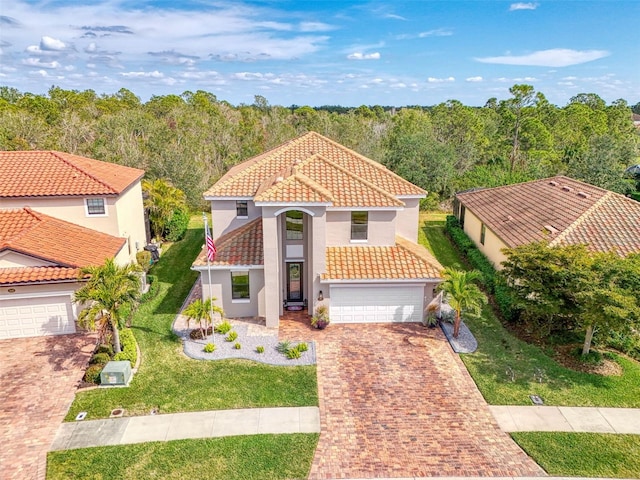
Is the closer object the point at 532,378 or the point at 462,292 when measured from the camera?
the point at 532,378

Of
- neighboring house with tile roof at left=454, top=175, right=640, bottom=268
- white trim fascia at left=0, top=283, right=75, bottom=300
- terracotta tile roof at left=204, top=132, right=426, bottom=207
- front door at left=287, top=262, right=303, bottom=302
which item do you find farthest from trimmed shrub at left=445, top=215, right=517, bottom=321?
white trim fascia at left=0, top=283, right=75, bottom=300

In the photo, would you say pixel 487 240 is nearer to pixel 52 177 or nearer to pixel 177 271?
pixel 177 271

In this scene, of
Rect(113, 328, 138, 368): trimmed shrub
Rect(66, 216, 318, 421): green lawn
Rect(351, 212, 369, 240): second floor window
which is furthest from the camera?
Rect(351, 212, 369, 240): second floor window

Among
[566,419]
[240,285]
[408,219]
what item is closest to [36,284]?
[240,285]

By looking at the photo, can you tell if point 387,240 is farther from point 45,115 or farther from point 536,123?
point 45,115

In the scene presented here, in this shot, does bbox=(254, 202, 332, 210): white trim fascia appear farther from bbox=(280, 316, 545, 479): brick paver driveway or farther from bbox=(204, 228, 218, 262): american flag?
bbox=(280, 316, 545, 479): brick paver driveway

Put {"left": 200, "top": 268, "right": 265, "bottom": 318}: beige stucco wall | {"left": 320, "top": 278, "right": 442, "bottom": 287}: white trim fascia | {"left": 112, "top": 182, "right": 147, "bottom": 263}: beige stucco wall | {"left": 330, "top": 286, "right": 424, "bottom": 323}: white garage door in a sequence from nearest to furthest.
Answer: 1. {"left": 320, "top": 278, "right": 442, "bottom": 287}: white trim fascia
2. {"left": 200, "top": 268, "right": 265, "bottom": 318}: beige stucco wall
3. {"left": 330, "top": 286, "right": 424, "bottom": 323}: white garage door
4. {"left": 112, "top": 182, "right": 147, "bottom": 263}: beige stucco wall

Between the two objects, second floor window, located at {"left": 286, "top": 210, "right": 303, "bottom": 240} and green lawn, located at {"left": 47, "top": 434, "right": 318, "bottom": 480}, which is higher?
second floor window, located at {"left": 286, "top": 210, "right": 303, "bottom": 240}

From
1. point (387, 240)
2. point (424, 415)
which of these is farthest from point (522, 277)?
point (424, 415)
